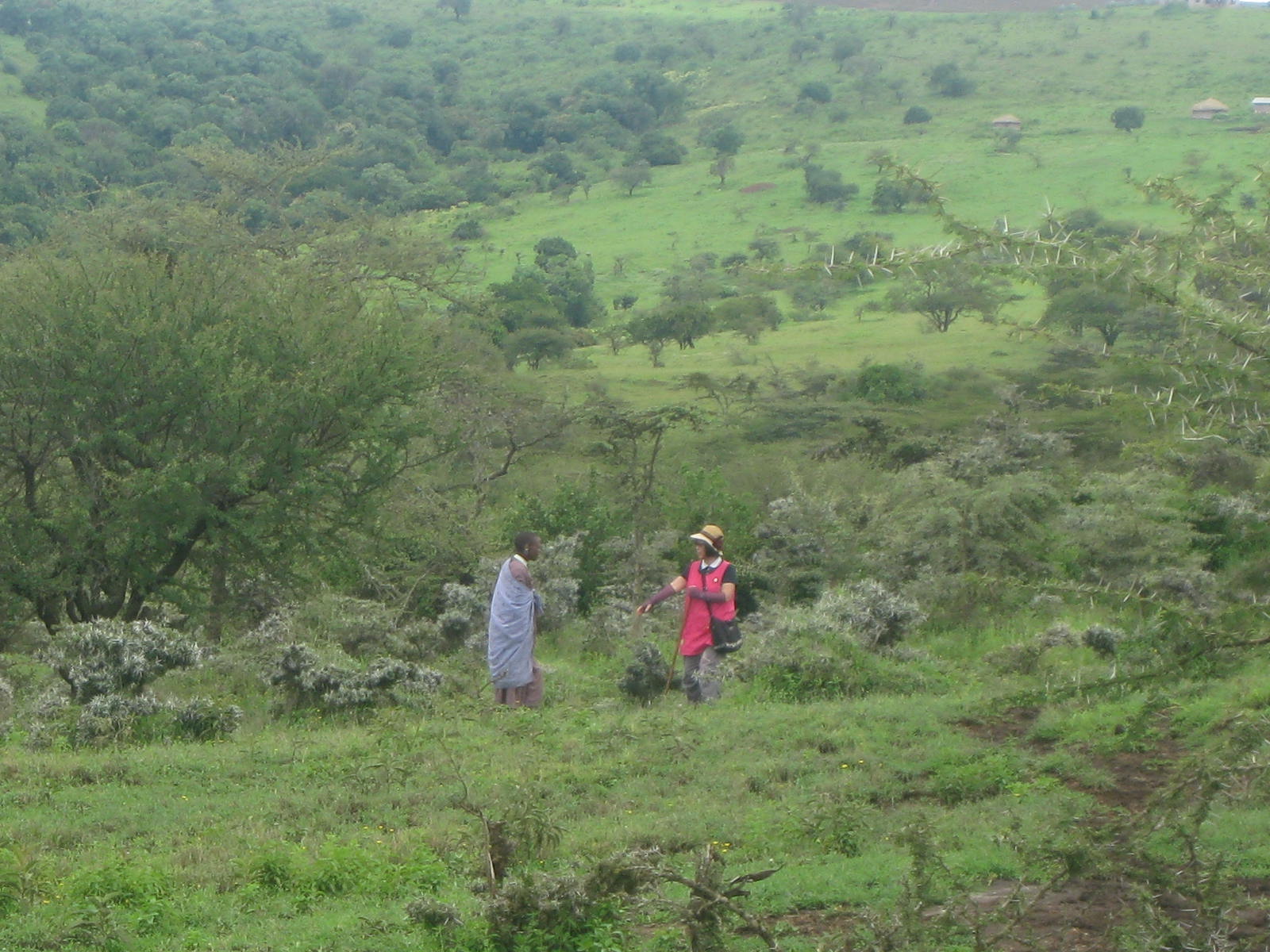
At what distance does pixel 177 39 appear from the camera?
7988 cm

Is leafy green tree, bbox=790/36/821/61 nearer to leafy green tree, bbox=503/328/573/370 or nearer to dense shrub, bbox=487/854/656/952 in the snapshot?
leafy green tree, bbox=503/328/573/370

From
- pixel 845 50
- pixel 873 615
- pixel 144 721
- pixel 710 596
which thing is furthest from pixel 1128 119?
pixel 144 721

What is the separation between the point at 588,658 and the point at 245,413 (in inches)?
156

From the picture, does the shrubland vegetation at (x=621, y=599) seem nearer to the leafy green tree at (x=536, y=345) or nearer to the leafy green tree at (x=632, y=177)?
the leafy green tree at (x=536, y=345)

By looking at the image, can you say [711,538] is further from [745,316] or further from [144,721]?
[745,316]

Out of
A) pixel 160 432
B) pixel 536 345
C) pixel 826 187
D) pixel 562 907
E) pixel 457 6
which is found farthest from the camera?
pixel 457 6

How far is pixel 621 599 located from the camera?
16688 mm

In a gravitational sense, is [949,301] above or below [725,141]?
above

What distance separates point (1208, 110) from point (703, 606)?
6693cm

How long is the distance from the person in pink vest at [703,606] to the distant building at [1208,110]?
65.8 m

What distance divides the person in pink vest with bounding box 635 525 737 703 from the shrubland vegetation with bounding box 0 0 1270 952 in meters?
0.36

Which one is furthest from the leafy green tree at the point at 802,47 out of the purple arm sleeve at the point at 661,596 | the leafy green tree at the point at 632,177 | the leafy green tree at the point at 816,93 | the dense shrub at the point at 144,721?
the dense shrub at the point at 144,721

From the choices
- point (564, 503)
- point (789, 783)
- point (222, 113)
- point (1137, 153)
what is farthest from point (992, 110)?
point (789, 783)

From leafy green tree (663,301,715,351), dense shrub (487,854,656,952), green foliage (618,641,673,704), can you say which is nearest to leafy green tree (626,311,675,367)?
leafy green tree (663,301,715,351)
